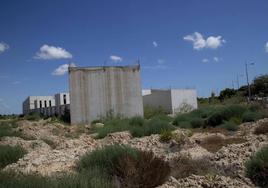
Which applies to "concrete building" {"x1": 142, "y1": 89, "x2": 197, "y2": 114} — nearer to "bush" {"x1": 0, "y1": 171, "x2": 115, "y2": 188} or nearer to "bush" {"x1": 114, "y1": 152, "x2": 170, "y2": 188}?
"bush" {"x1": 114, "y1": 152, "x2": 170, "y2": 188}

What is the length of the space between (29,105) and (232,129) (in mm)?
95068

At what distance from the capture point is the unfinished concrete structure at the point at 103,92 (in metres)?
39.2

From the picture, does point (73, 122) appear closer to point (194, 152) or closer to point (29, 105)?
point (194, 152)

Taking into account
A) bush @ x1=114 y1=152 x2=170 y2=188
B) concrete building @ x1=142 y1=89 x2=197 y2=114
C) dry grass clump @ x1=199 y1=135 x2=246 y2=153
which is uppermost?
concrete building @ x1=142 y1=89 x2=197 y2=114

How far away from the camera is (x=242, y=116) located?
2592cm

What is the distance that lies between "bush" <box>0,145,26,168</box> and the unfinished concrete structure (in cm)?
2707

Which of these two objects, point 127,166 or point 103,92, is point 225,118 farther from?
point 127,166

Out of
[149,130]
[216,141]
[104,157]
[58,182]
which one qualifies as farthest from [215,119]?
[58,182]

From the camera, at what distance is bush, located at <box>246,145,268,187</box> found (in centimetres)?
774

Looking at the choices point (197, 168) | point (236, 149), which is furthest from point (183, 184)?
point (236, 149)

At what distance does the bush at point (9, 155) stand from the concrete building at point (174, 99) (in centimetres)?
3983

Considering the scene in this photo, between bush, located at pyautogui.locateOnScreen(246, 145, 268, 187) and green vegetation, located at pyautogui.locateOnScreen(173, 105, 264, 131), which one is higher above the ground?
green vegetation, located at pyautogui.locateOnScreen(173, 105, 264, 131)

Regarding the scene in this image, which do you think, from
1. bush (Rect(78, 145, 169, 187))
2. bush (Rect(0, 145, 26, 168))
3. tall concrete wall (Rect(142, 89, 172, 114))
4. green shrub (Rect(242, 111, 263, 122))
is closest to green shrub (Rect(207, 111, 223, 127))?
green shrub (Rect(242, 111, 263, 122))

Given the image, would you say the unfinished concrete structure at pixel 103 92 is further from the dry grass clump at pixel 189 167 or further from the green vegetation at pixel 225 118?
the dry grass clump at pixel 189 167
